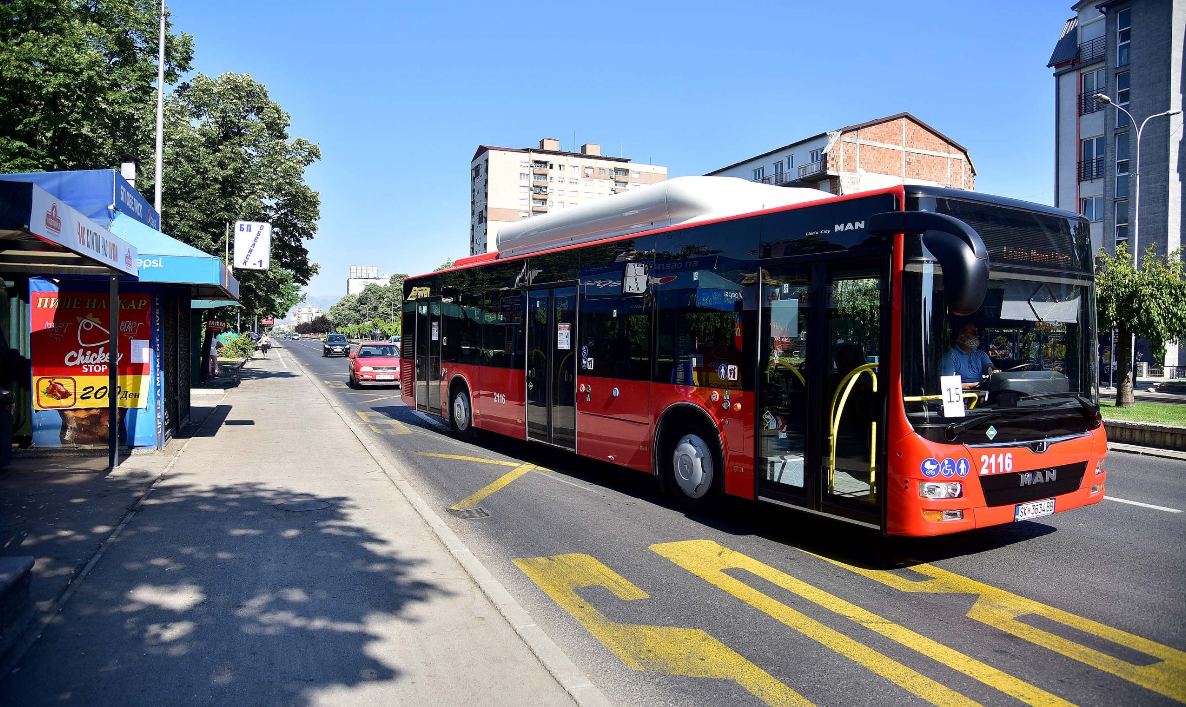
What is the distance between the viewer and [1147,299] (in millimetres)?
17578

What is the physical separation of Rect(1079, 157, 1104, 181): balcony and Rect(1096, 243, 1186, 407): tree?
2703cm

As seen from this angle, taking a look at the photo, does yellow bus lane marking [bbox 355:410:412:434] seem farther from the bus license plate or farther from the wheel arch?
the bus license plate

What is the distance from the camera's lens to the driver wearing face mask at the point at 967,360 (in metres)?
5.86

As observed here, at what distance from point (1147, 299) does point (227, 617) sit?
1979 centimetres

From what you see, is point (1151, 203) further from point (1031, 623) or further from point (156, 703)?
point (156, 703)

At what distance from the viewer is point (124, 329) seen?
36.9ft

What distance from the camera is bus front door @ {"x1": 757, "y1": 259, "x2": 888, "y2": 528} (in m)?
6.12

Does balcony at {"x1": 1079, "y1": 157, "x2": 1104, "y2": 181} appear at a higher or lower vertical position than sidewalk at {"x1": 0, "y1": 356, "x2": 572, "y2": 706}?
higher

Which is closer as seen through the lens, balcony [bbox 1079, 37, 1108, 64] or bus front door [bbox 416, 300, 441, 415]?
Answer: bus front door [bbox 416, 300, 441, 415]

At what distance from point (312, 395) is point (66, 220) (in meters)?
18.5

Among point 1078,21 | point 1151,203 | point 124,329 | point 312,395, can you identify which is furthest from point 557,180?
point 124,329

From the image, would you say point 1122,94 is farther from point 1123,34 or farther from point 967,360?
point 967,360

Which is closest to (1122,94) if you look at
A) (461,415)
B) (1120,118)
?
(1120,118)

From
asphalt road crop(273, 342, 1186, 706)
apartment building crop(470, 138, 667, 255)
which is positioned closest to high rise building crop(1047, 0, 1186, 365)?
asphalt road crop(273, 342, 1186, 706)
